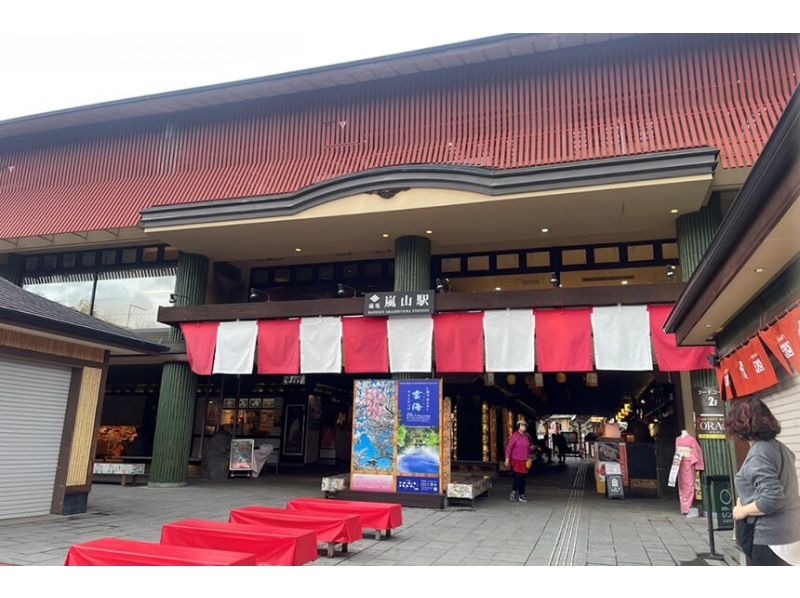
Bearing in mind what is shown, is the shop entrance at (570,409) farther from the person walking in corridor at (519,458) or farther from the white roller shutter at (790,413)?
the white roller shutter at (790,413)

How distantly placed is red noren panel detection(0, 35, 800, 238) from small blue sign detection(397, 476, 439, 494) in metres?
7.84

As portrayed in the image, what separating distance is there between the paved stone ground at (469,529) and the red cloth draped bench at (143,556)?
2410 millimetres

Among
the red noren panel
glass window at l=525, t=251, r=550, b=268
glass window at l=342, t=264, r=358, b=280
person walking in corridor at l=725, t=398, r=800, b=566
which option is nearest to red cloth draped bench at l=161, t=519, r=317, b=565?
person walking in corridor at l=725, t=398, r=800, b=566

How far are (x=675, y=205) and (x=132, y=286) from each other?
56.9 ft

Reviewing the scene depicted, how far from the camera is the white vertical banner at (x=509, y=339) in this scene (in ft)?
43.9

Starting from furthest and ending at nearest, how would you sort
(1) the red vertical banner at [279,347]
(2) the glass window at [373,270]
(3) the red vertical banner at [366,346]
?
(2) the glass window at [373,270] → (1) the red vertical banner at [279,347] → (3) the red vertical banner at [366,346]

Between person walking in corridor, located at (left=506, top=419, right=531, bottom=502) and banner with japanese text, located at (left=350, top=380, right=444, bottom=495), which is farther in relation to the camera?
person walking in corridor, located at (left=506, top=419, right=531, bottom=502)

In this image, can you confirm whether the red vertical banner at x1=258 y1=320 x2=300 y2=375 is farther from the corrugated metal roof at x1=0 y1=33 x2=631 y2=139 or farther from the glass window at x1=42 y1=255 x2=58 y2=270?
the glass window at x1=42 y1=255 x2=58 y2=270

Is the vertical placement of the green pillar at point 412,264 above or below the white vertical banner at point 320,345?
above

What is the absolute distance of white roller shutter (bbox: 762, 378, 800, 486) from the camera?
597 cm

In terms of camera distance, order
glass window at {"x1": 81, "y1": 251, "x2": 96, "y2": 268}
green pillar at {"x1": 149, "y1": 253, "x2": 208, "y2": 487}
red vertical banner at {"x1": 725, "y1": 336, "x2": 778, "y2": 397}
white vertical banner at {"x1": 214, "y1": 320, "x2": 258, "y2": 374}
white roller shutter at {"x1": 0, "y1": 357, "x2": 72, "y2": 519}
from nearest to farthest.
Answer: red vertical banner at {"x1": 725, "y1": 336, "x2": 778, "y2": 397}, white roller shutter at {"x1": 0, "y1": 357, "x2": 72, "y2": 519}, white vertical banner at {"x1": 214, "y1": 320, "x2": 258, "y2": 374}, green pillar at {"x1": 149, "y1": 253, "x2": 208, "y2": 487}, glass window at {"x1": 81, "y1": 251, "x2": 96, "y2": 268}

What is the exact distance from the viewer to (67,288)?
20547 mm

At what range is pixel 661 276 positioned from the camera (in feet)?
52.8

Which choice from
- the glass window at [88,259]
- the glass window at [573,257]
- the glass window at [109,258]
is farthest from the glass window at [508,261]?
the glass window at [88,259]
